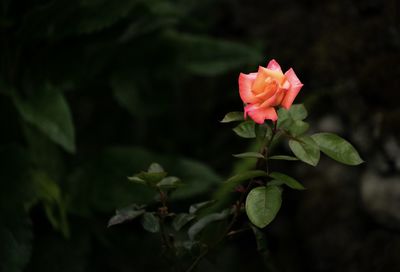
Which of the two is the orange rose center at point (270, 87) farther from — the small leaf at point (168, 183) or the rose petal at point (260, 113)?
the small leaf at point (168, 183)

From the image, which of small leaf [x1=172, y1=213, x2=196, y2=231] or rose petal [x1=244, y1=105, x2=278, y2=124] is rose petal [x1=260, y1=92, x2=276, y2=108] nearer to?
rose petal [x1=244, y1=105, x2=278, y2=124]

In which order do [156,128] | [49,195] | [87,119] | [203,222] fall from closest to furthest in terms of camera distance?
1. [203,222]
2. [49,195]
3. [87,119]
4. [156,128]

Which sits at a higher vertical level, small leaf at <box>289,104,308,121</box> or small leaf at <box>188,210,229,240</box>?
small leaf at <box>289,104,308,121</box>

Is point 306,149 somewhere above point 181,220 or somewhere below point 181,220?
above

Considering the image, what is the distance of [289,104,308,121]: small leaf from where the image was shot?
1.22 metres

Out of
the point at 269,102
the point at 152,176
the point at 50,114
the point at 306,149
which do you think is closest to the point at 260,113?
the point at 269,102

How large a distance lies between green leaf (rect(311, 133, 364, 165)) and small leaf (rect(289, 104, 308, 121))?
0.24 feet

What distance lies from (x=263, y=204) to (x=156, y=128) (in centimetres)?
153

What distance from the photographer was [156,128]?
259cm

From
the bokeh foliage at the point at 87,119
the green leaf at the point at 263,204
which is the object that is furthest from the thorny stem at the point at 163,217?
the bokeh foliage at the point at 87,119

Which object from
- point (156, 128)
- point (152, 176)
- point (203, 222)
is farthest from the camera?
point (156, 128)

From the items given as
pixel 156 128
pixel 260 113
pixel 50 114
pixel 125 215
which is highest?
pixel 260 113

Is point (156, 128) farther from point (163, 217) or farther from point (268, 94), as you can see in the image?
point (268, 94)

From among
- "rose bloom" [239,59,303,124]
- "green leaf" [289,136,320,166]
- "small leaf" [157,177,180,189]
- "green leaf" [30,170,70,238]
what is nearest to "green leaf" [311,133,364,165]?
"green leaf" [289,136,320,166]
